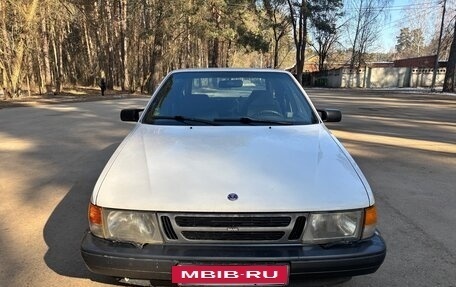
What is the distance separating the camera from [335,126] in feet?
41.0

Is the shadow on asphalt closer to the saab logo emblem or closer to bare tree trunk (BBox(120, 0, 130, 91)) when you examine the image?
the saab logo emblem

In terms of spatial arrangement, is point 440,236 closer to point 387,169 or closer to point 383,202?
point 383,202

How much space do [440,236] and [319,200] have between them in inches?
91.4

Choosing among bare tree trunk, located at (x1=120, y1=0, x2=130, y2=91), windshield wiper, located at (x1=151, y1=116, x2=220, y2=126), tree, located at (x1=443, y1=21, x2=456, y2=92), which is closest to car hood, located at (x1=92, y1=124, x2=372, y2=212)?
windshield wiper, located at (x1=151, y1=116, x2=220, y2=126)

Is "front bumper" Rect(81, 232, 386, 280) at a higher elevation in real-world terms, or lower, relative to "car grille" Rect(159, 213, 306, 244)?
lower

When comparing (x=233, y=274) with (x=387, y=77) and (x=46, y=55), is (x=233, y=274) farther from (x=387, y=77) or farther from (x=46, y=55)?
(x=387, y=77)

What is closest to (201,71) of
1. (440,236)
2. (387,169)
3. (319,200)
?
(319,200)

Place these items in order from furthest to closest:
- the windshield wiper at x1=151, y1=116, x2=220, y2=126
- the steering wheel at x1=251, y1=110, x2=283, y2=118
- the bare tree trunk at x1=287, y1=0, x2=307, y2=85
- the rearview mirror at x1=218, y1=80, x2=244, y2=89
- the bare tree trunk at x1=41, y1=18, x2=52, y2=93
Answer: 1. the bare tree trunk at x1=287, y1=0, x2=307, y2=85
2. the bare tree trunk at x1=41, y1=18, x2=52, y2=93
3. the rearview mirror at x1=218, y1=80, x2=244, y2=89
4. the steering wheel at x1=251, y1=110, x2=283, y2=118
5. the windshield wiper at x1=151, y1=116, x2=220, y2=126

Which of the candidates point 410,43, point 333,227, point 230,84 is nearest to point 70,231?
point 230,84

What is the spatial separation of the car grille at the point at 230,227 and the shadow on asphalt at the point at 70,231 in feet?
2.56

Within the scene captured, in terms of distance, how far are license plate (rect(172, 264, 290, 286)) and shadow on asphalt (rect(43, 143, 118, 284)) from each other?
0.79m

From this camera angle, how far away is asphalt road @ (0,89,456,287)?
3584mm

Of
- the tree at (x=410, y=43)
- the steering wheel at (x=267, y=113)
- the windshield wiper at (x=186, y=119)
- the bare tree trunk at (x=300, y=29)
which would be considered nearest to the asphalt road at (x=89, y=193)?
the windshield wiper at (x=186, y=119)

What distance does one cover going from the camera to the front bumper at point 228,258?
2.57 meters
